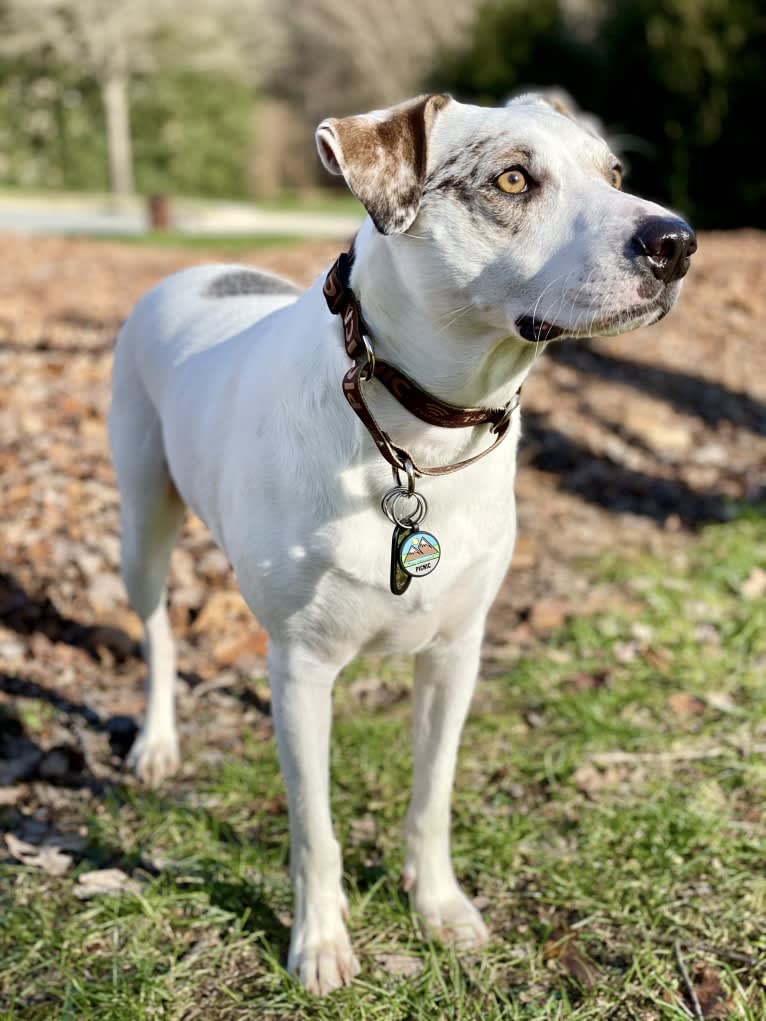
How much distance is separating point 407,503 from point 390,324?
0.42 metres

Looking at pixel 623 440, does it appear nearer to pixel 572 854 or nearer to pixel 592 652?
pixel 592 652

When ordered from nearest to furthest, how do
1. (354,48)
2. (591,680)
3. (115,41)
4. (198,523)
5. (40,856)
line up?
(40,856) → (591,680) → (198,523) → (115,41) → (354,48)

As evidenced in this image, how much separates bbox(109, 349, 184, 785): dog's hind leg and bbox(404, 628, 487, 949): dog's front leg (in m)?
1.11

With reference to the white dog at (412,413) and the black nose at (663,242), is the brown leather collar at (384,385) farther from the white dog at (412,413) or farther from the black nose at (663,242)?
the black nose at (663,242)

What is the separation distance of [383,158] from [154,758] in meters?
2.30

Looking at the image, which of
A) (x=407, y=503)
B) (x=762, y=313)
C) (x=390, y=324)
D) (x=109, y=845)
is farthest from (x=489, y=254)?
(x=762, y=313)

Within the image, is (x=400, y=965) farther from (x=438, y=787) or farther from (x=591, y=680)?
(x=591, y=680)

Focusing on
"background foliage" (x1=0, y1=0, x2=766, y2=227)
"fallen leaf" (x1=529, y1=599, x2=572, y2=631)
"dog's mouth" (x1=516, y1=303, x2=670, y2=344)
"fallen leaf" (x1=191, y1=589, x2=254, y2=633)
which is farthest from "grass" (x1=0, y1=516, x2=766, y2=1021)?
"background foliage" (x1=0, y1=0, x2=766, y2=227)

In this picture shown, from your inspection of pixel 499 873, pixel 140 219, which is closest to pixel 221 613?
pixel 499 873

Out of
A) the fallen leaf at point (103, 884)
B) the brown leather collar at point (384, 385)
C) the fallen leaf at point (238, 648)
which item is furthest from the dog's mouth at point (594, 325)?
the fallen leaf at point (238, 648)

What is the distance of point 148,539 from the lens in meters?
3.63

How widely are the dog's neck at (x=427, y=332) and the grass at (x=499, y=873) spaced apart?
1532 mm

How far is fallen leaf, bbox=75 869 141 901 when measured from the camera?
3014mm

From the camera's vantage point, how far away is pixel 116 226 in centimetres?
Answer: 2120
